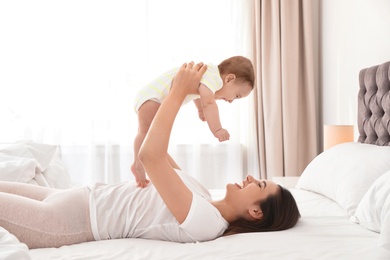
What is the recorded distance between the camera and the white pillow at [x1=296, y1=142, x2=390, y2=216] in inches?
81.4

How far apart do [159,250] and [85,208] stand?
0.32m

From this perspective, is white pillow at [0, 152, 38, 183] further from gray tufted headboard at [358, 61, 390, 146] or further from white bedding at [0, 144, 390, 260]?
gray tufted headboard at [358, 61, 390, 146]

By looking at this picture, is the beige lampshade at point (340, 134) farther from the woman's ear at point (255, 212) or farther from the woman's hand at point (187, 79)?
the woman's ear at point (255, 212)

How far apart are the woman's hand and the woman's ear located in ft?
1.54

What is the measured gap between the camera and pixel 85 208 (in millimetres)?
1684

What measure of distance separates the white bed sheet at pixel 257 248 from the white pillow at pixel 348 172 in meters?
0.31

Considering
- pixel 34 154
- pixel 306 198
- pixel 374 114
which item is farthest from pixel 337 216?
pixel 34 154

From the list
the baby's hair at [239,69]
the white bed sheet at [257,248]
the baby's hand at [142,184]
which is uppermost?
the baby's hair at [239,69]

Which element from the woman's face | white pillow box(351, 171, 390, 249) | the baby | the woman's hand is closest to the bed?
white pillow box(351, 171, 390, 249)

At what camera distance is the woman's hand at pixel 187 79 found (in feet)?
5.68

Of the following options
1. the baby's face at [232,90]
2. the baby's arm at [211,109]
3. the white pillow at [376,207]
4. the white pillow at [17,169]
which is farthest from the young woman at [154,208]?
the white pillow at [17,169]

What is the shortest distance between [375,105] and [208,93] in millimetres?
1148

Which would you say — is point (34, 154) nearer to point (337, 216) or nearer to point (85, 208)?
point (85, 208)

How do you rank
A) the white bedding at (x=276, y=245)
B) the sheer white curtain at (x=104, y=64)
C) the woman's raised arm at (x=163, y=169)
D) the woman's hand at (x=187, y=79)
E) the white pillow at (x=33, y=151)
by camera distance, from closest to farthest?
1. the white bedding at (x=276, y=245)
2. the woman's raised arm at (x=163, y=169)
3. the woman's hand at (x=187, y=79)
4. the white pillow at (x=33, y=151)
5. the sheer white curtain at (x=104, y=64)
